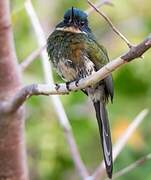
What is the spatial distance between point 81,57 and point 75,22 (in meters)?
0.15

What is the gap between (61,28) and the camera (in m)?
1.94

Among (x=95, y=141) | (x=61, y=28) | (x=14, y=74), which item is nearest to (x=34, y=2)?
(x=95, y=141)

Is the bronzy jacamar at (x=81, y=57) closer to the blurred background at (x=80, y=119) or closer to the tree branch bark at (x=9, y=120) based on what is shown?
the tree branch bark at (x=9, y=120)

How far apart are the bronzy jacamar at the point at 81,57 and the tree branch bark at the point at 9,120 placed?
296 millimetres

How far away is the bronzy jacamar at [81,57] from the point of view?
5.97ft

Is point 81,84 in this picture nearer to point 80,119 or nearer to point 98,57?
point 98,57

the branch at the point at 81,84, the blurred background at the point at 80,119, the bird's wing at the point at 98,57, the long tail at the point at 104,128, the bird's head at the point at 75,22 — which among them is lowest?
the blurred background at the point at 80,119

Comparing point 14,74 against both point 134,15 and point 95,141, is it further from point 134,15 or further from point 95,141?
point 134,15

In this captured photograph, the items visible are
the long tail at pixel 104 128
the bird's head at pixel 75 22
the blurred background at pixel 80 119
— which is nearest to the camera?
the long tail at pixel 104 128

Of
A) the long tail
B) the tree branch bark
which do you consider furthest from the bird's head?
the tree branch bark

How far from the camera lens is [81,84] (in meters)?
1.32

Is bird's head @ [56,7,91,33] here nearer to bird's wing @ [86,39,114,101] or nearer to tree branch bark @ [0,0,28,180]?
bird's wing @ [86,39,114,101]

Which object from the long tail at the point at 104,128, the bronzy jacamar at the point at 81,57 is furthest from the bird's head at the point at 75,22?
the long tail at the point at 104,128

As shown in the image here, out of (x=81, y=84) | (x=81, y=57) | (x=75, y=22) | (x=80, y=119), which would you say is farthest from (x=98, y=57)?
(x=80, y=119)
